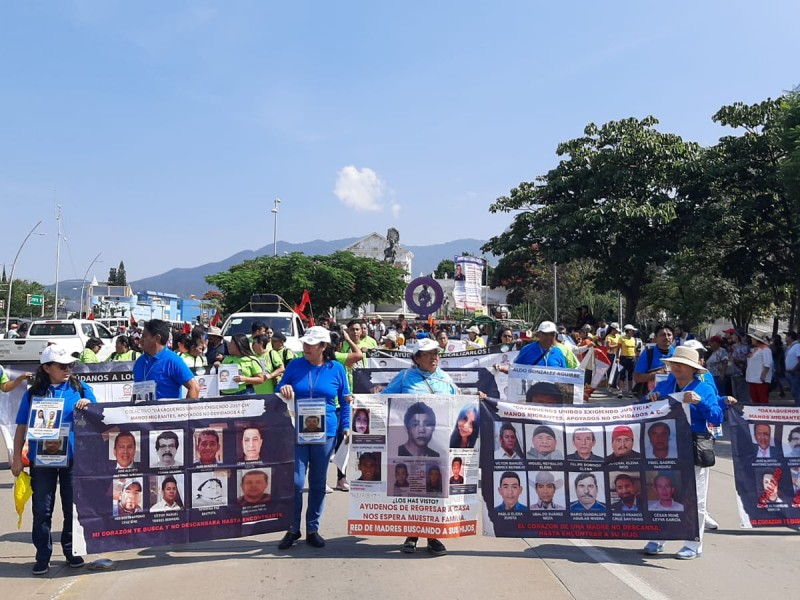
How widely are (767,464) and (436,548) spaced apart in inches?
131

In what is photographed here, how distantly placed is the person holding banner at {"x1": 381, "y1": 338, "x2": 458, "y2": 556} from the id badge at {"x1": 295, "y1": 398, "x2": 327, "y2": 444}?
59 cm

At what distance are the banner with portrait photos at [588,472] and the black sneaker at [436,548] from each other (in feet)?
1.26

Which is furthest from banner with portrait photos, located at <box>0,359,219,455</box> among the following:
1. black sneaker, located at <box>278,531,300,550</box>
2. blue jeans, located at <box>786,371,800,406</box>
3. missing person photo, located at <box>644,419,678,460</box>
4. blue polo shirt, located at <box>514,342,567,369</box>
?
blue jeans, located at <box>786,371,800,406</box>

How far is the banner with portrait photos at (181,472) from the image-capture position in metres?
5.81

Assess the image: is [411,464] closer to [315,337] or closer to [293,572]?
[293,572]

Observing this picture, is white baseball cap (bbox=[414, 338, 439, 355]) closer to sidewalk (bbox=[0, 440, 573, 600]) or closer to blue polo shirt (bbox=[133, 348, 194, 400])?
sidewalk (bbox=[0, 440, 573, 600])

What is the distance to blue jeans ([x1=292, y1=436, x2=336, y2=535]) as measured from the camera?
6.33m

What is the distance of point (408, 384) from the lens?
6.29 metres

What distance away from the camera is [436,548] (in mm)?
6137

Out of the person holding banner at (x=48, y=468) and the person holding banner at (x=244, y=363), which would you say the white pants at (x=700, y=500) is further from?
the person holding banner at (x=48, y=468)

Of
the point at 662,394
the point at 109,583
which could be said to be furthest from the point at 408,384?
the point at 109,583

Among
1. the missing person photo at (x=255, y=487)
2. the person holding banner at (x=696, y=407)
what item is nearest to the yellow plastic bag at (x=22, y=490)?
the missing person photo at (x=255, y=487)

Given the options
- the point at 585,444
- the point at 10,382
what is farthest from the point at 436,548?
the point at 10,382

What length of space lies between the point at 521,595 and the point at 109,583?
9.71 feet
